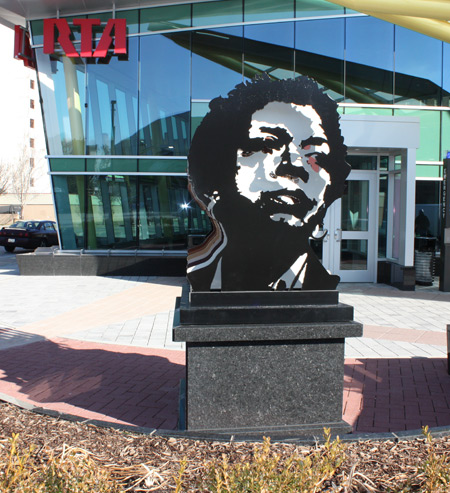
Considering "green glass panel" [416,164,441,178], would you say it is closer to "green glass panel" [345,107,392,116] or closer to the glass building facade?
the glass building facade

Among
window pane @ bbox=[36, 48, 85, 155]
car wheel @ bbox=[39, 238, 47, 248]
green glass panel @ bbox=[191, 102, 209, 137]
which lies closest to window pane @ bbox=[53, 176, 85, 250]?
window pane @ bbox=[36, 48, 85, 155]

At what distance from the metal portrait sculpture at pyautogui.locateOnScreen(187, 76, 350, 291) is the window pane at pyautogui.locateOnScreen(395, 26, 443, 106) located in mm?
12382

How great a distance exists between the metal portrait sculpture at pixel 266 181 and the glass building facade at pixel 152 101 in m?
11.7

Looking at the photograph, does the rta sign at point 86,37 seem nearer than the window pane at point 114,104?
Yes

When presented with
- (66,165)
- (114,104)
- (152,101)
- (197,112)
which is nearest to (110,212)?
(66,165)

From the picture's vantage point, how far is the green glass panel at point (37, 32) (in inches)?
645

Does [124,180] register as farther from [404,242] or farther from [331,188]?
[331,188]

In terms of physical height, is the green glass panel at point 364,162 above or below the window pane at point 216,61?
below

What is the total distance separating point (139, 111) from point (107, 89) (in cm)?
133

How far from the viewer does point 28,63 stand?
55.6 ft

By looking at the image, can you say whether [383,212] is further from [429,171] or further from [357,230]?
[429,171]

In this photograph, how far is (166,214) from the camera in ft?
53.3

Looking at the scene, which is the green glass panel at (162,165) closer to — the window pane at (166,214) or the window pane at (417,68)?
the window pane at (166,214)

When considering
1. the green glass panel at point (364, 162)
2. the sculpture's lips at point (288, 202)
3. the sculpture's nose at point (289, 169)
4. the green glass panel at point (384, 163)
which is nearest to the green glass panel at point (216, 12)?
the green glass panel at point (364, 162)
